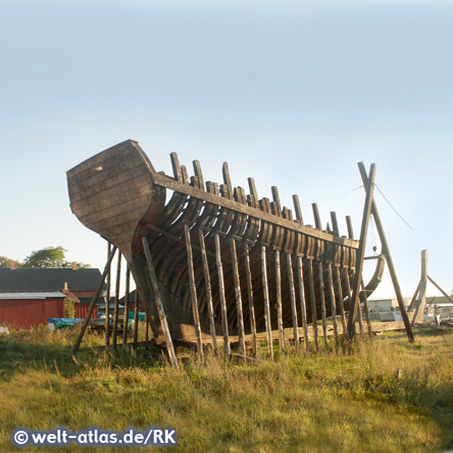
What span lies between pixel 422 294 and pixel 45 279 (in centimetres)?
3099

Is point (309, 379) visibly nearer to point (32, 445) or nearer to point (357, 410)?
point (357, 410)

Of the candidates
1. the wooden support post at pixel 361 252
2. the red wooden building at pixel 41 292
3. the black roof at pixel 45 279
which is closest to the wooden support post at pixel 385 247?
the wooden support post at pixel 361 252

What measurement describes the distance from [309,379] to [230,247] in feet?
9.75

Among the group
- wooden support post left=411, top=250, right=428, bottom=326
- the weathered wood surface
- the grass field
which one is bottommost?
the grass field

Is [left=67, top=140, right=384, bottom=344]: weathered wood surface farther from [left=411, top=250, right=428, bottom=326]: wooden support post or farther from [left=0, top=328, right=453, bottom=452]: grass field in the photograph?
[left=411, top=250, right=428, bottom=326]: wooden support post

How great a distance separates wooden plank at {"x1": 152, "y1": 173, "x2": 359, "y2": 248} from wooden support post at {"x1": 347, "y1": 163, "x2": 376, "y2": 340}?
956 mm

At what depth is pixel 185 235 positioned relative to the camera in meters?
7.68

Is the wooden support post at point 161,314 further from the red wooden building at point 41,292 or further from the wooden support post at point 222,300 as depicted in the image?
the red wooden building at point 41,292

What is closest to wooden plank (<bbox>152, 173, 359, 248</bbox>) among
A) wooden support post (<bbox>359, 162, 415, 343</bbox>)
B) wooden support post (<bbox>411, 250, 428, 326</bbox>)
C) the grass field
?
wooden support post (<bbox>359, 162, 415, 343</bbox>)

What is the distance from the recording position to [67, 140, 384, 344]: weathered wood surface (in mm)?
7648

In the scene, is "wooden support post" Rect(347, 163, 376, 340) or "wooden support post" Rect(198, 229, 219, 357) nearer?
"wooden support post" Rect(198, 229, 219, 357)

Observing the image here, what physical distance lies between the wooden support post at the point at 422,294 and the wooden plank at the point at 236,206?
5873mm

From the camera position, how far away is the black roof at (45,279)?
34.6 metres

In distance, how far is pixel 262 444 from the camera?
4.45 m
